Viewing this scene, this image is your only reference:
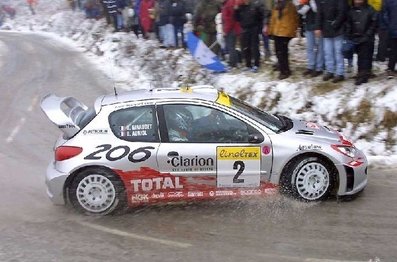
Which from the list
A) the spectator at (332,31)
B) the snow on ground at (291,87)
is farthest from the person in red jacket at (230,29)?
the spectator at (332,31)

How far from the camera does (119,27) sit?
74.2 feet

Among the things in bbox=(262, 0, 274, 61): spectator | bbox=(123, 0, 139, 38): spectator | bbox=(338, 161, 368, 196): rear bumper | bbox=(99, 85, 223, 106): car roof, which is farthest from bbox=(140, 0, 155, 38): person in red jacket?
bbox=(338, 161, 368, 196): rear bumper

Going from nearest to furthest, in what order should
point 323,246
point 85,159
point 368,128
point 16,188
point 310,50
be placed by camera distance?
1. point 323,246
2. point 85,159
3. point 16,188
4. point 368,128
5. point 310,50

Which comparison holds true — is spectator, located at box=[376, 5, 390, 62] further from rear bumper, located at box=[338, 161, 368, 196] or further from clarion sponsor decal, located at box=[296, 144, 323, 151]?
clarion sponsor decal, located at box=[296, 144, 323, 151]

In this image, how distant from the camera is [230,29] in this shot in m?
13.8

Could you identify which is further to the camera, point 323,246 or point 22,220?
point 22,220

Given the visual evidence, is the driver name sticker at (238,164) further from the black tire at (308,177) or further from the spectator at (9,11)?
the spectator at (9,11)

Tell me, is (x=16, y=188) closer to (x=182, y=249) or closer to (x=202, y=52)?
(x=182, y=249)

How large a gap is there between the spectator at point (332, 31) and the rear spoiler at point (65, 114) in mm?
5231

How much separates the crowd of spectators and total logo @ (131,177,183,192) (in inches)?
205

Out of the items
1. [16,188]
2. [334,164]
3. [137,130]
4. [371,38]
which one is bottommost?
[16,188]

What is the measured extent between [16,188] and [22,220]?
55.7 inches

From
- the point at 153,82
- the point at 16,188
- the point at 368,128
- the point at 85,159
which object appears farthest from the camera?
the point at 153,82

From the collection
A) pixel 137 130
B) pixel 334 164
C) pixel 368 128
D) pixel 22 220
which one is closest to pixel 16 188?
pixel 22 220
